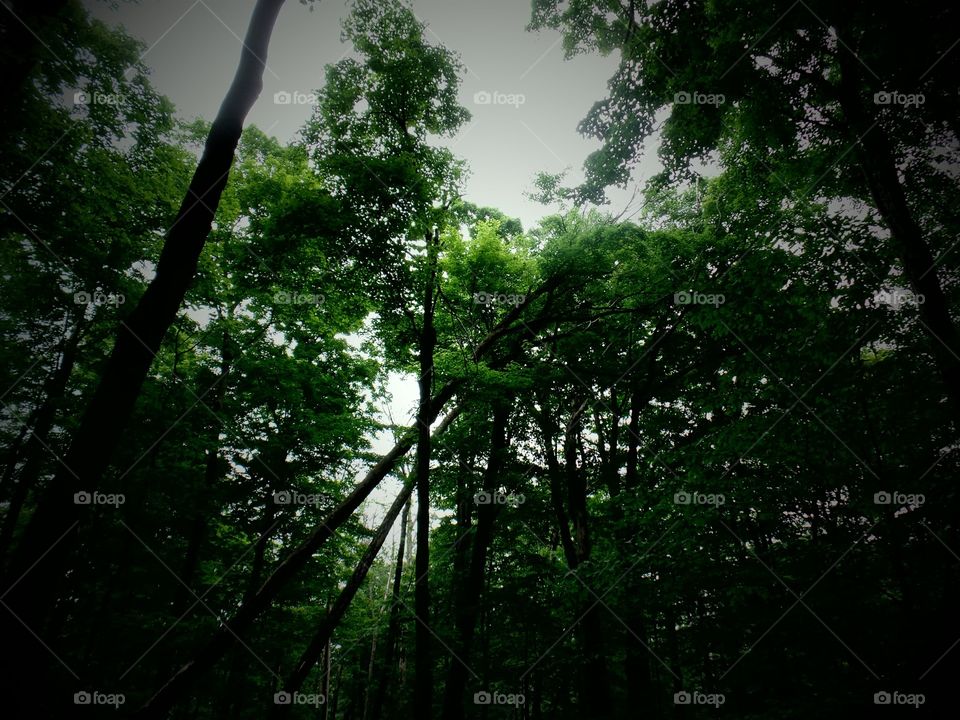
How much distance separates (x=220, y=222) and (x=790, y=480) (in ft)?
41.2

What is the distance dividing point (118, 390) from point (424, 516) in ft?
19.2

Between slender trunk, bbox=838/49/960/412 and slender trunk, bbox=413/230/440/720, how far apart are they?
6.88 m

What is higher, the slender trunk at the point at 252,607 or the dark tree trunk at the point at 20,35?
the dark tree trunk at the point at 20,35

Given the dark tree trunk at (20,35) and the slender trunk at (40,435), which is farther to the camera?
the slender trunk at (40,435)

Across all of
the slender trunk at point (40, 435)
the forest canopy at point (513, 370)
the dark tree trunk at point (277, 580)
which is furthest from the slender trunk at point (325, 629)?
the slender trunk at point (40, 435)

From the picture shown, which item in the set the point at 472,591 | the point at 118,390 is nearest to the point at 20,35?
the point at 118,390

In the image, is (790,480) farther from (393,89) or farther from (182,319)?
(182,319)

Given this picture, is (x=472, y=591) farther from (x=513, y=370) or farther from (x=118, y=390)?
(x=118, y=390)

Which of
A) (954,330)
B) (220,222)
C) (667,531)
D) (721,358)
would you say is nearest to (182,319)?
(220,222)

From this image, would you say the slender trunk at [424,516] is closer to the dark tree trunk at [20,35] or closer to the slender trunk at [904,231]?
the dark tree trunk at [20,35]

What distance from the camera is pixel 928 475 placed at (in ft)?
14.3

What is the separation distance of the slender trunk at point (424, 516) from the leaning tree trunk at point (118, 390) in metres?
4.38

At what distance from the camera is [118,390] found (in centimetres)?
281

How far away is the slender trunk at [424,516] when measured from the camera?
6.63 meters
